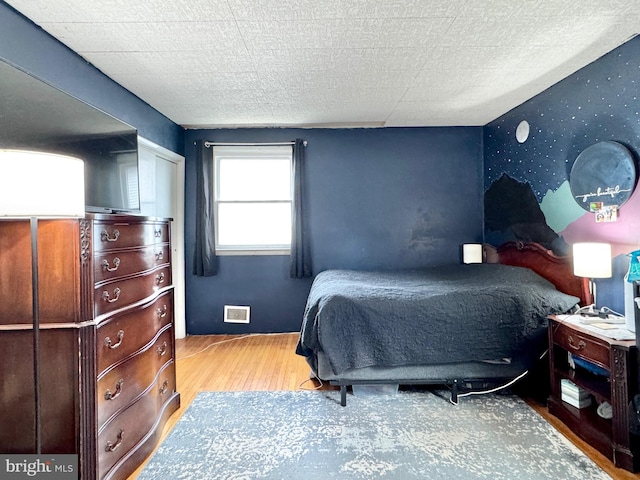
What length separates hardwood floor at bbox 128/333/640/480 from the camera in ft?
8.11

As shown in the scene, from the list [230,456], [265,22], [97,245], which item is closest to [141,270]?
[97,245]

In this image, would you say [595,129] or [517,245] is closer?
[595,129]

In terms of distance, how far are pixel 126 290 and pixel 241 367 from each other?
1.58 m

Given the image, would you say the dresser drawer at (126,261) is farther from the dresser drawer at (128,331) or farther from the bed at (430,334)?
the bed at (430,334)

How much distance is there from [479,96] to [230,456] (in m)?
3.31

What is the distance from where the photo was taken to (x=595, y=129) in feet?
7.72

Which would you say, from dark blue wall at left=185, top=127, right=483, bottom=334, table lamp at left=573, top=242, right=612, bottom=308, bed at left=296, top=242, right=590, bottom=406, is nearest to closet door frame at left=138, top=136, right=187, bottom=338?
dark blue wall at left=185, top=127, right=483, bottom=334

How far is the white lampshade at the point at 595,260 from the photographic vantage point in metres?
2.12

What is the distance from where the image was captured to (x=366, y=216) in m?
3.93

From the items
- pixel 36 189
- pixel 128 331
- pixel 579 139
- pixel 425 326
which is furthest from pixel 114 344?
pixel 579 139

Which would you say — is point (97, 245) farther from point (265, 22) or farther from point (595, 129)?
point (595, 129)

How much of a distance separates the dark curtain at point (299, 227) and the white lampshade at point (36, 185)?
265cm

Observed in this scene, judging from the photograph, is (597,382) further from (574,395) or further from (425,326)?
(425,326)

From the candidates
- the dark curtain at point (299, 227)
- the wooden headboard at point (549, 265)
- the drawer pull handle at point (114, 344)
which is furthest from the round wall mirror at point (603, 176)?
the drawer pull handle at point (114, 344)
